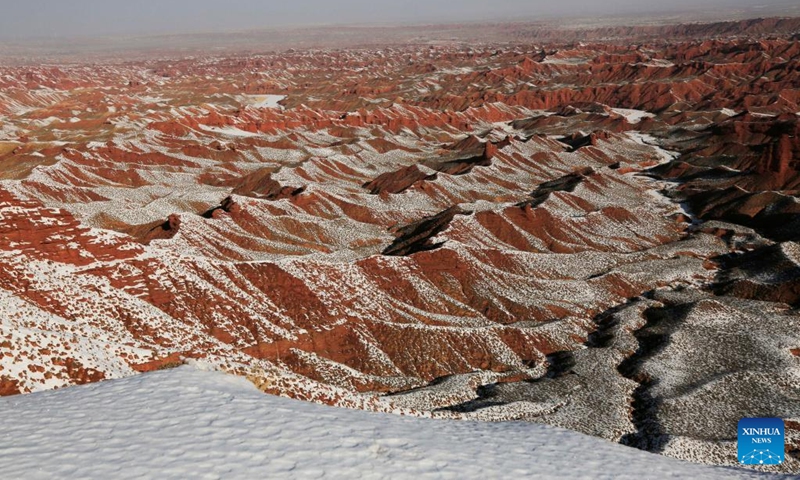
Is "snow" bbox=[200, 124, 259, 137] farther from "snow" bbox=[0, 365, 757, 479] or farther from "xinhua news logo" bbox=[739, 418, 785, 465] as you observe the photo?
"xinhua news logo" bbox=[739, 418, 785, 465]

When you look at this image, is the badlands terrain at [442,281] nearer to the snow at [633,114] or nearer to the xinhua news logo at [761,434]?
the xinhua news logo at [761,434]

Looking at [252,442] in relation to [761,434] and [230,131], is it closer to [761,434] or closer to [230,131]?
[761,434]

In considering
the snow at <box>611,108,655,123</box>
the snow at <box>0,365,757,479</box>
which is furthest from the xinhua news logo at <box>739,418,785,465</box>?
the snow at <box>611,108,655,123</box>

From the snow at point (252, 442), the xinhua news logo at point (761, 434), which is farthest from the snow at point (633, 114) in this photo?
the snow at point (252, 442)

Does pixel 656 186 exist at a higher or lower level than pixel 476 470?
lower

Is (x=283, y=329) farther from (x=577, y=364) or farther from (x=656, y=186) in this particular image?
(x=656, y=186)

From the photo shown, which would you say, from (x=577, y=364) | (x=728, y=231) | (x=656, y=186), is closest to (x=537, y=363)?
(x=577, y=364)

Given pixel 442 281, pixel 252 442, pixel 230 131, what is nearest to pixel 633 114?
pixel 230 131

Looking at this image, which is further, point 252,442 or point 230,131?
point 230,131
